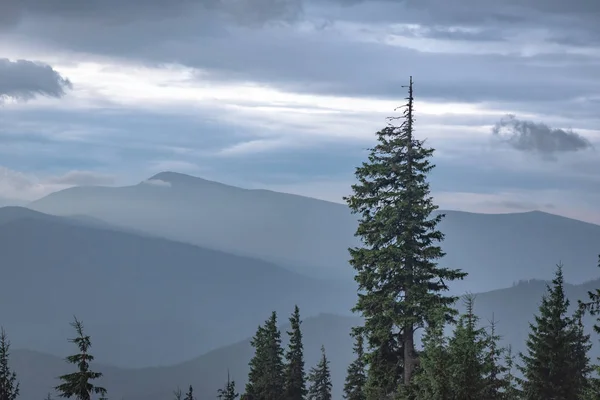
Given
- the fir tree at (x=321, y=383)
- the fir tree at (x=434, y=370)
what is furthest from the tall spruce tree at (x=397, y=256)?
the fir tree at (x=321, y=383)

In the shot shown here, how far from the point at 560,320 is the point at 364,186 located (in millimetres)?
12261

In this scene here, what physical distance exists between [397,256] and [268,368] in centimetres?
3838

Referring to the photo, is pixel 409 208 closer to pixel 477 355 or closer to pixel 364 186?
pixel 364 186

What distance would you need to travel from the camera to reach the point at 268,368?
7206 centimetres

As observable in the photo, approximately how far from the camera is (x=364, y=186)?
1487 inches

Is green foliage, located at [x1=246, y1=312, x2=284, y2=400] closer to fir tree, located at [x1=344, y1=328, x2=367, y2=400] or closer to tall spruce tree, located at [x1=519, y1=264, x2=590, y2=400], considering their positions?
fir tree, located at [x1=344, y1=328, x2=367, y2=400]

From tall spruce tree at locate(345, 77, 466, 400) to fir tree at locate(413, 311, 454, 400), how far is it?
113 inches

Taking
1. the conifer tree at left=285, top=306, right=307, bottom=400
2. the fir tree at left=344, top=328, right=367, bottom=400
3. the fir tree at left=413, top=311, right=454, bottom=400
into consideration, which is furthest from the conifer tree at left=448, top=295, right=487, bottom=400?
the conifer tree at left=285, top=306, right=307, bottom=400

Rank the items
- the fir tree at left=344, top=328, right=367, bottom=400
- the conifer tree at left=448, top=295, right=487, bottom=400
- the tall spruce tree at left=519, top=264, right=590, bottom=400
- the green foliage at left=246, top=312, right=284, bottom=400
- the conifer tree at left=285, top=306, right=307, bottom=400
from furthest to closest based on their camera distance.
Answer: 1. the conifer tree at left=285, top=306, right=307, bottom=400
2. the green foliage at left=246, top=312, right=284, bottom=400
3. the fir tree at left=344, top=328, right=367, bottom=400
4. the tall spruce tree at left=519, top=264, right=590, bottom=400
5. the conifer tree at left=448, top=295, right=487, bottom=400

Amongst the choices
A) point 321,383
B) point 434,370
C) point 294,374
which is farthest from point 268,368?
point 434,370

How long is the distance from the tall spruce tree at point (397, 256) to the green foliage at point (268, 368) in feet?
114

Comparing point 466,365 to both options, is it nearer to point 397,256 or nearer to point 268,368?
point 397,256

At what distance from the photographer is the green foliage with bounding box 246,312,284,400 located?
71.9m

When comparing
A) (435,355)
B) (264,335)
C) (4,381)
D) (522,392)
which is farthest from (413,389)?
(264,335)
